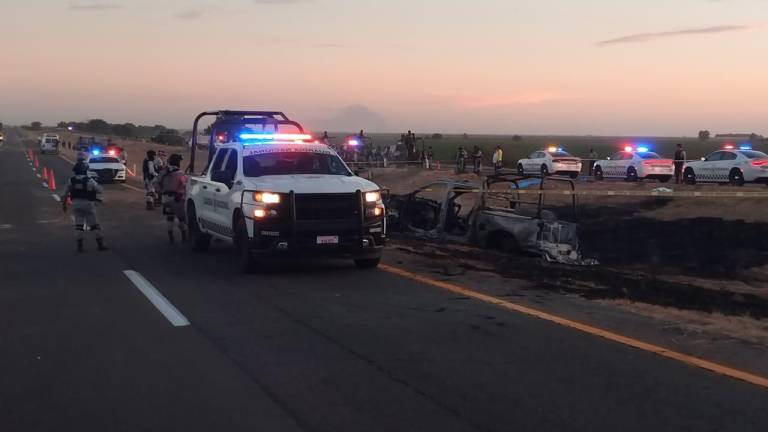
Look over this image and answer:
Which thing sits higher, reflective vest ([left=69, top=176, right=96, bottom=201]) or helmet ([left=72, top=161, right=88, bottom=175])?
helmet ([left=72, top=161, right=88, bottom=175])

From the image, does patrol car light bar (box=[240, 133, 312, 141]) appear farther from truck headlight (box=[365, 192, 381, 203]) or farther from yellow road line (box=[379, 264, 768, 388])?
yellow road line (box=[379, 264, 768, 388])

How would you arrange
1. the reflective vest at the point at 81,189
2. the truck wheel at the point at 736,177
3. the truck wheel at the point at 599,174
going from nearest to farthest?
the reflective vest at the point at 81,189 → the truck wheel at the point at 736,177 → the truck wheel at the point at 599,174

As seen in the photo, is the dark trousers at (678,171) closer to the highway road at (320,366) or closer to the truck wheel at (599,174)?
the truck wheel at (599,174)

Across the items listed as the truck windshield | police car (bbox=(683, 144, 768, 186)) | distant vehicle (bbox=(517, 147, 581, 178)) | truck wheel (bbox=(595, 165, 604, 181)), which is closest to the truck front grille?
the truck windshield

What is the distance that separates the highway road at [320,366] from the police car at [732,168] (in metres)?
21.0

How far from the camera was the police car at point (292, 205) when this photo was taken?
1032 cm

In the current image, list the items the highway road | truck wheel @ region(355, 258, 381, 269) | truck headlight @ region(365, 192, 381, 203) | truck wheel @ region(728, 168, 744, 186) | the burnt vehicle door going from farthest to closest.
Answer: truck wheel @ region(728, 168, 744, 186) < the burnt vehicle door < truck wheel @ region(355, 258, 381, 269) < truck headlight @ region(365, 192, 381, 203) < the highway road

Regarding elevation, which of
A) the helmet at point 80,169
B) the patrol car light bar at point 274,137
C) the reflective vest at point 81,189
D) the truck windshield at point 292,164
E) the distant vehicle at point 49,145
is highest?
the patrol car light bar at point 274,137

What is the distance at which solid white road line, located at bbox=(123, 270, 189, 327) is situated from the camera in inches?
313

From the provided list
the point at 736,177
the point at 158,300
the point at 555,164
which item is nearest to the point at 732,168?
the point at 736,177

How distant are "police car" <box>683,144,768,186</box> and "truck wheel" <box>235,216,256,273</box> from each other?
21.7 meters

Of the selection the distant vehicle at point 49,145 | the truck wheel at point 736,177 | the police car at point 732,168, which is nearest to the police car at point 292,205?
the police car at point 732,168

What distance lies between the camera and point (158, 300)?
9070 millimetres

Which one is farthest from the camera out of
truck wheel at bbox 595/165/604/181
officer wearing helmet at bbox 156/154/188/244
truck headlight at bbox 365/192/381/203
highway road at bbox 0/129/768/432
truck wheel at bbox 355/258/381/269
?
truck wheel at bbox 595/165/604/181
